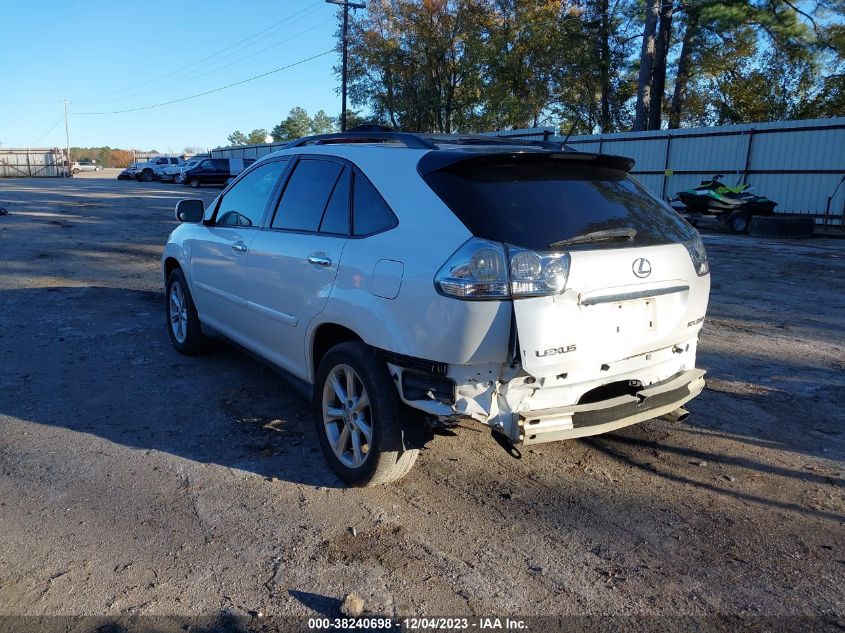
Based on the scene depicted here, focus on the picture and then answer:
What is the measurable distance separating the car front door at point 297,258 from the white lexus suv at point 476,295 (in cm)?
1

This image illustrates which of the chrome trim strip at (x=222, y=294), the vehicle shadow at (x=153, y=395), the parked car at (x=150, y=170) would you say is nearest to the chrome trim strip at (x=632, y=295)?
the vehicle shadow at (x=153, y=395)

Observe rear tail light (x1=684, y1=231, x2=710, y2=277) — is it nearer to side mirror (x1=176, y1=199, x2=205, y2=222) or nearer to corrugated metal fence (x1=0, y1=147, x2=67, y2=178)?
side mirror (x1=176, y1=199, x2=205, y2=222)

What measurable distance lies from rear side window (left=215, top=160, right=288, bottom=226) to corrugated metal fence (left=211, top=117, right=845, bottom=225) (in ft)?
47.1

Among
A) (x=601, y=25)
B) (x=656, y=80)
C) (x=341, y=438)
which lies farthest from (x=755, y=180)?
(x=341, y=438)

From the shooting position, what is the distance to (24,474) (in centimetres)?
369

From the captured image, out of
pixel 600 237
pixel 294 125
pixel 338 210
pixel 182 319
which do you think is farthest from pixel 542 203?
pixel 294 125

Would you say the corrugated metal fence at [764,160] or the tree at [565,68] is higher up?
the tree at [565,68]

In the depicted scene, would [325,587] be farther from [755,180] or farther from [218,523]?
[755,180]

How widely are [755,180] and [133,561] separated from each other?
67.6ft

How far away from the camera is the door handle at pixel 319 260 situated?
361 centimetres

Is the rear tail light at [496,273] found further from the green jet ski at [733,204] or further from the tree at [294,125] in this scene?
the tree at [294,125]

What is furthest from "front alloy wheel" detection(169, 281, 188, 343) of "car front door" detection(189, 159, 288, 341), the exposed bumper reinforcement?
the exposed bumper reinforcement

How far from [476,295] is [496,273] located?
13cm

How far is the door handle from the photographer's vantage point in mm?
3606
